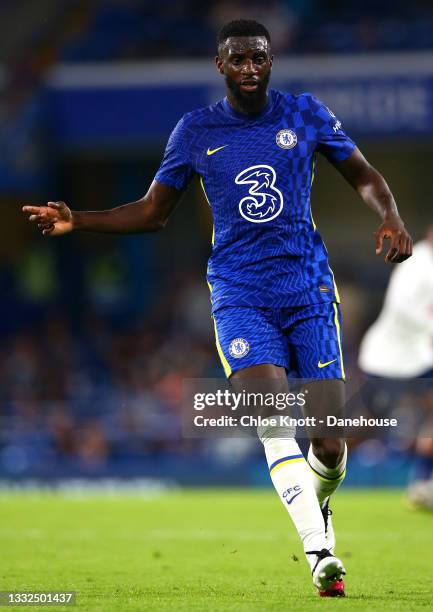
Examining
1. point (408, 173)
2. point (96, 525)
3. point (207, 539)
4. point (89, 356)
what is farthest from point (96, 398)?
point (207, 539)

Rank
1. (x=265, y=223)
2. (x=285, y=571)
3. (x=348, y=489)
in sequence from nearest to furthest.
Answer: (x=265, y=223) → (x=285, y=571) → (x=348, y=489)

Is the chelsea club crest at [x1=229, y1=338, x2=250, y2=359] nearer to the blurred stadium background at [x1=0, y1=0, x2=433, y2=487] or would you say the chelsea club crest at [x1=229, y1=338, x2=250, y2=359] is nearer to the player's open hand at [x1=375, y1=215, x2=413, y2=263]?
the player's open hand at [x1=375, y1=215, x2=413, y2=263]

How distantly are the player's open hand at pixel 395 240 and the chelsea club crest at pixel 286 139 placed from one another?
590mm

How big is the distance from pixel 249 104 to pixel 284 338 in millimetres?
1096

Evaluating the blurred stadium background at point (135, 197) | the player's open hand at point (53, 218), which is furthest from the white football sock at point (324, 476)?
the blurred stadium background at point (135, 197)

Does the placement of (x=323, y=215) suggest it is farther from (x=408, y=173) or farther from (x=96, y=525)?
(x=96, y=525)

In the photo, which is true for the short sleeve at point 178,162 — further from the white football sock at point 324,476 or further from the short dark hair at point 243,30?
the white football sock at point 324,476

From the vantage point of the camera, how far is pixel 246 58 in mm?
5855

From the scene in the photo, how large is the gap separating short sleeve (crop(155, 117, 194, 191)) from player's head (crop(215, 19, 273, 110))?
13.0 inches

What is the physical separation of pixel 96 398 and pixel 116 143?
13.5 feet

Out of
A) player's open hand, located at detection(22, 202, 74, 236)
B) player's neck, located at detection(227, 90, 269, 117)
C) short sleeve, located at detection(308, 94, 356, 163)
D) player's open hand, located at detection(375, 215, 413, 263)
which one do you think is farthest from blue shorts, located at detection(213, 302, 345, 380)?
player's neck, located at detection(227, 90, 269, 117)

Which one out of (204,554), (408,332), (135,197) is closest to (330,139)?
(204,554)

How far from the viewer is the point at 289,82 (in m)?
19.0

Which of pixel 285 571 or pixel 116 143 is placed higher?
pixel 116 143
